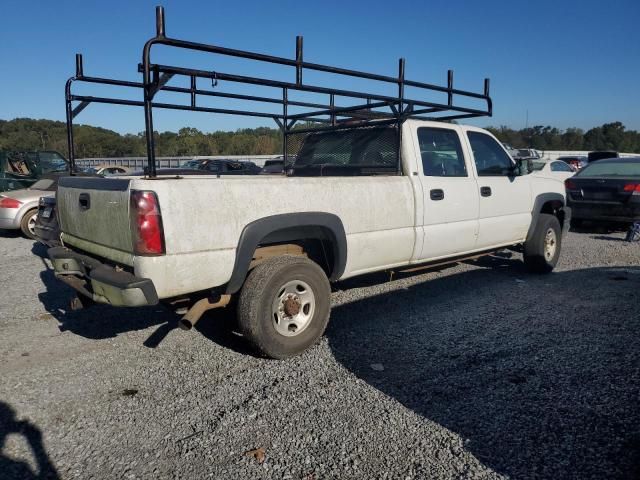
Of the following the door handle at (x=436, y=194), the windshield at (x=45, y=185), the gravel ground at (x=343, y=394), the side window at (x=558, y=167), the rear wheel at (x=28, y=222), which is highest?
the side window at (x=558, y=167)

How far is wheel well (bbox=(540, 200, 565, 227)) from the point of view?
23.3ft

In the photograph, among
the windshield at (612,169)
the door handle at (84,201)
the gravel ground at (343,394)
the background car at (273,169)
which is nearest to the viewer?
the gravel ground at (343,394)

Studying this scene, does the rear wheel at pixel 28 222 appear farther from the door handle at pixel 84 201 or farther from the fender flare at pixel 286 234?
the fender flare at pixel 286 234

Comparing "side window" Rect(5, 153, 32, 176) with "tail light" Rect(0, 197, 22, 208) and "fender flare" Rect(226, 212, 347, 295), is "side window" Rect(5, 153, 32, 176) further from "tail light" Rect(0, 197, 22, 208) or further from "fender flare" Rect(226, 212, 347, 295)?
"fender flare" Rect(226, 212, 347, 295)

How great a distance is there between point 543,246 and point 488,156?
5.27 feet

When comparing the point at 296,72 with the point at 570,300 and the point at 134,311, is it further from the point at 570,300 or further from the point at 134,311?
the point at 570,300

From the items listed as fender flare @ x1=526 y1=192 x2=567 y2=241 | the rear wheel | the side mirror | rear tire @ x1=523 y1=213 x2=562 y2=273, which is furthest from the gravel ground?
the rear wheel

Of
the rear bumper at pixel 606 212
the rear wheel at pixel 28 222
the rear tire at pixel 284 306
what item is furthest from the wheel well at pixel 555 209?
the rear wheel at pixel 28 222

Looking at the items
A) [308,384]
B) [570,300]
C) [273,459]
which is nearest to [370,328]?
[308,384]

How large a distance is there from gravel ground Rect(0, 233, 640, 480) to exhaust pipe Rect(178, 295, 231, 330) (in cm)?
38

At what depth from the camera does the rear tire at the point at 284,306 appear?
375 cm

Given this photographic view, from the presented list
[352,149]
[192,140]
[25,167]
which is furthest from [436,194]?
[192,140]

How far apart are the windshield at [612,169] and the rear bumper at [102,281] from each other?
10.4 metres

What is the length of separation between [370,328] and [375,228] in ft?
3.11
